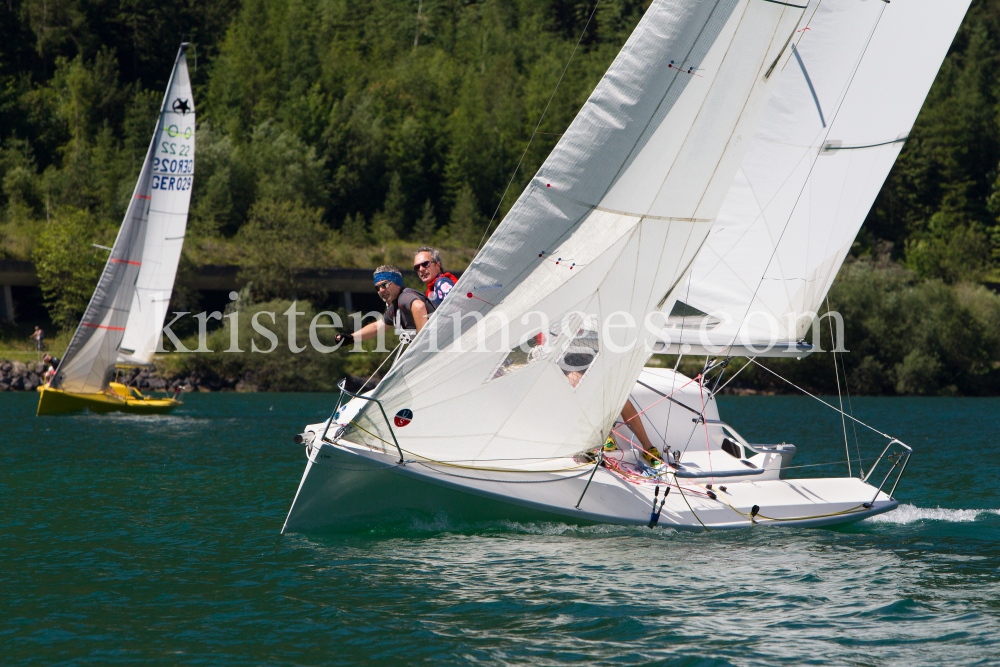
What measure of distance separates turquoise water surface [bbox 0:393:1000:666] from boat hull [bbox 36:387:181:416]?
1363 centimetres

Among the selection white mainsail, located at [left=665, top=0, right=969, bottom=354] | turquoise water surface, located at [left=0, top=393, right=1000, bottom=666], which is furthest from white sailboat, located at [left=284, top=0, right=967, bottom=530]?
white mainsail, located at [left=665, top=0, right=969, bottom=354]

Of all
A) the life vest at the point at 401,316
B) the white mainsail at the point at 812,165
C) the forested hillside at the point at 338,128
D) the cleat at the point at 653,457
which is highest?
the forested hillside at the point at 338,128

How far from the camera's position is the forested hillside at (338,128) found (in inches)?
2638

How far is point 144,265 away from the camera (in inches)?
1211

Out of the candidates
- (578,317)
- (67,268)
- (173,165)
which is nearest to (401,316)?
(578,317)

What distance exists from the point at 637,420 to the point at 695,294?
8.11ft

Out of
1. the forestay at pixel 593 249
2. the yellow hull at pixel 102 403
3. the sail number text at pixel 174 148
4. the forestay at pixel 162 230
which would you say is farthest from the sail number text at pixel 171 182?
the forestay at pixel 593 249

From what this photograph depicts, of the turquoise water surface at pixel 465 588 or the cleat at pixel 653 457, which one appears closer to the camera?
the turquoise water surface at pixel 465 588

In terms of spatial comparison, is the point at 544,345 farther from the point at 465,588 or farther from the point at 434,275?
the point at 465,588

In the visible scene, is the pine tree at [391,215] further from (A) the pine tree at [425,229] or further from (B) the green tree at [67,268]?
(B) the green tree at [67,268]

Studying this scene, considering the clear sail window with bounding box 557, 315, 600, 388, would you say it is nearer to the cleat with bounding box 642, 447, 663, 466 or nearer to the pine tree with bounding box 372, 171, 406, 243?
the cleat with bounding box 642, 447, 663, 466

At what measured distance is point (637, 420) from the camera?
12.4m

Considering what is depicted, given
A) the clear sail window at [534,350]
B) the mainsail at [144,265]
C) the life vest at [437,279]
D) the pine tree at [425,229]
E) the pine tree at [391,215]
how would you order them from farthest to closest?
1. the pine tree at [425,229]
2. the pine tree at [391,215]
3. the mainsail at [144,265]
4. the life vest at [437,279]
5. the clear sail window at [534,350]

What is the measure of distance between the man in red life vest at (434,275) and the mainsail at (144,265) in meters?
21.5
